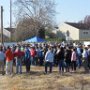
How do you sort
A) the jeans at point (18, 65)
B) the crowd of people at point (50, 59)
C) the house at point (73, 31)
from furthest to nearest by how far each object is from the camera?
the house at point (73, 31) → the jeans at point (18, 65) → the crowd of people at point (50, 59)

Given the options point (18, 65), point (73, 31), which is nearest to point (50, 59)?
point (18, 65)

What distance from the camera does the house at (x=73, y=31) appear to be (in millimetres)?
101062

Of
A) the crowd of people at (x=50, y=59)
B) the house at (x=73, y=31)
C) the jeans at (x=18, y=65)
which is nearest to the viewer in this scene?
the crowd of people at (x=50, y=59)

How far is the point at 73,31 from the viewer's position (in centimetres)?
10288

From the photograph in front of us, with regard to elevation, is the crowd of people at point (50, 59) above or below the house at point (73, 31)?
below

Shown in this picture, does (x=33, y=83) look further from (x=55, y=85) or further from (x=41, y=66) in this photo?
(x=41, y=66)

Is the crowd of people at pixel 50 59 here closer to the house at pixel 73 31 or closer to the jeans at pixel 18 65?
the jeans at pixel 18 65

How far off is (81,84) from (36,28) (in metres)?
54.9

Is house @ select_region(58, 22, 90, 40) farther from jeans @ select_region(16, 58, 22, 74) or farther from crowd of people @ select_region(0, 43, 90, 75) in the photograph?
jeans @ select_region(16, 58, 22, 74)

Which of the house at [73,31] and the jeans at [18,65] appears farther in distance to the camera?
the house at [73,31]

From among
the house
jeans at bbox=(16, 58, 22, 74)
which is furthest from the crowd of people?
the house

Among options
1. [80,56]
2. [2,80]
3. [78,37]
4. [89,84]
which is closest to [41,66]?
[80,56]

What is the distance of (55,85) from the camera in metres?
19.5

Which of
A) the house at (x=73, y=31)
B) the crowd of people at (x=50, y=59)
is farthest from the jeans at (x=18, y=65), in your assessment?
the house at (x=73, y=31)
